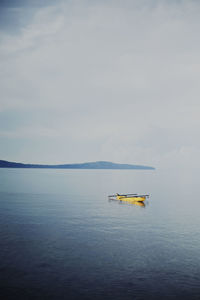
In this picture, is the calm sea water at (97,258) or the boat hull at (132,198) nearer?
the calm sea water at (97,258)

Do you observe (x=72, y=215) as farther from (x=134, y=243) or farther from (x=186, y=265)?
(x=186, y=265)

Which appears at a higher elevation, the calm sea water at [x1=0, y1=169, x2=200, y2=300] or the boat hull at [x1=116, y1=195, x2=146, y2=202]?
the boat hull at [x1=116, y1=195, x2=146, y2=202]

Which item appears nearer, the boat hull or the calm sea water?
the calm sea water

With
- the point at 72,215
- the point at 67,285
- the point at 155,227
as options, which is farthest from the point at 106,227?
the point at 67,285

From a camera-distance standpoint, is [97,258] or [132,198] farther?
[132,198]

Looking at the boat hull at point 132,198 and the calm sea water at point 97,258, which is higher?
the boat hull at point 132,198

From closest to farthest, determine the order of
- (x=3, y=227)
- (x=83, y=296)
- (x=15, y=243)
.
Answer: (x=83, y=296) < (x=15, y=243) < (x=3, y=227)

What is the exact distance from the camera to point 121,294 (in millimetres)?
24891

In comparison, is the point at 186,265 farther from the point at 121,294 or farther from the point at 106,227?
the point at 106,227

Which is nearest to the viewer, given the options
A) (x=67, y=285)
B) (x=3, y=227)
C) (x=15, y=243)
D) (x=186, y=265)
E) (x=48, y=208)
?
(x=67, y=285)

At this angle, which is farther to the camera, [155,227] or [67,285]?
[155,227]

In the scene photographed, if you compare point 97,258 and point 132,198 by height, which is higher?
point 132,198

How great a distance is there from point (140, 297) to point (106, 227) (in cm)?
2747

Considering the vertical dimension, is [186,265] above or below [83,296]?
above
